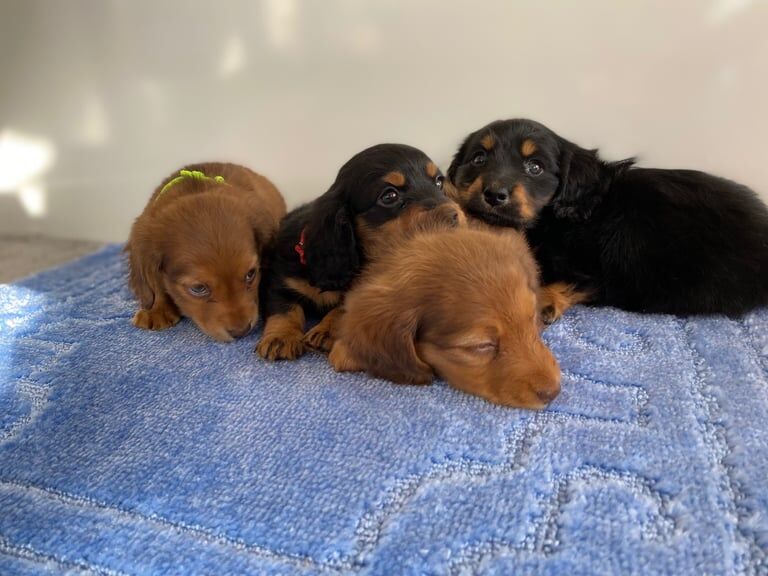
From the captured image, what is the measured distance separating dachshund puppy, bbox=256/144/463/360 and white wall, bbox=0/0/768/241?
87 cm

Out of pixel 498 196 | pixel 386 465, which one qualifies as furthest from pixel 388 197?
pixel 386 465

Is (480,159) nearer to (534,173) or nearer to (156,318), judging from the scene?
(534,173)

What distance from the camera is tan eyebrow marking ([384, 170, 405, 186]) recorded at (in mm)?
2131

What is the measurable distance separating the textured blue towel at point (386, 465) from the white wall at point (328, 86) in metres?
1.13

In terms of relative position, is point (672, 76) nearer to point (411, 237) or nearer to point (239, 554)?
point (411, 237)

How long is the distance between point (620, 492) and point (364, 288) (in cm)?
92

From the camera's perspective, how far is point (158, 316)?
7.55 ft

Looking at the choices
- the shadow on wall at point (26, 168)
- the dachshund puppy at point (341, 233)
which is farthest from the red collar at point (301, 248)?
the shadow on wall at point (26, 168)

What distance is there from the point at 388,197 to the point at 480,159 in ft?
1.84

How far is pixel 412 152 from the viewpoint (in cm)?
224

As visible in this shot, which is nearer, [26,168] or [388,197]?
[388,197]

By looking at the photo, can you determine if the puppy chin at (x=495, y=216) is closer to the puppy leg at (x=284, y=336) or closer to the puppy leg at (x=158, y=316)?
the puppy leg at (x=284, y=336)

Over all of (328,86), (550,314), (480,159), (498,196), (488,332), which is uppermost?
(328,86)

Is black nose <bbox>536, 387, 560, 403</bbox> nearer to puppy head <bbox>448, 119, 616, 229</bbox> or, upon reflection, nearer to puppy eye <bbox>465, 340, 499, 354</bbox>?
puppy eye <bbox>465, 340, 499, 354</bbox>
